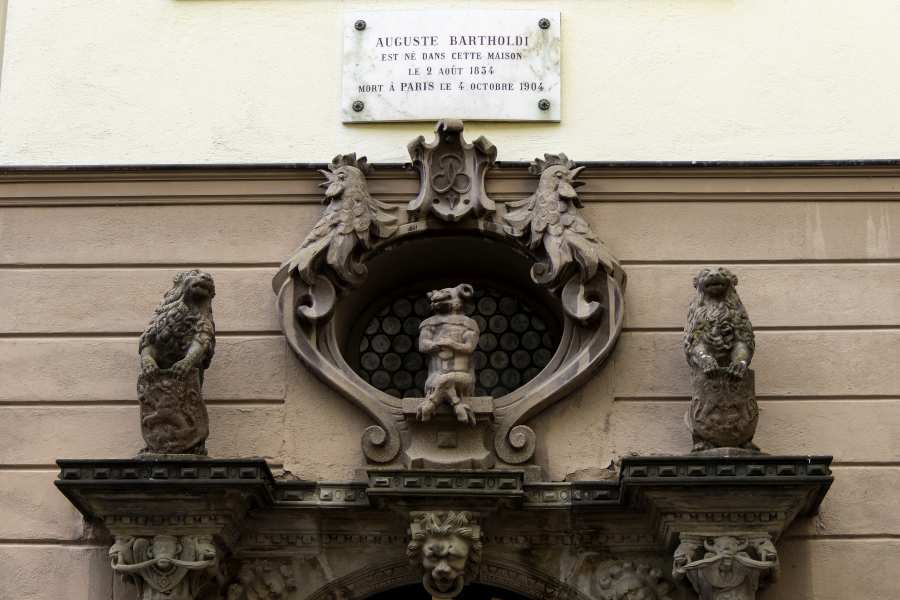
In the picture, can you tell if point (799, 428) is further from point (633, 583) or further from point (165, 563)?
point (165, 563)

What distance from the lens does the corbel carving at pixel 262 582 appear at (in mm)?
10742

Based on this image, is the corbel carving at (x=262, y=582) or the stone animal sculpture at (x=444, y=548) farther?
the corbel carving at (x=262, y=582)

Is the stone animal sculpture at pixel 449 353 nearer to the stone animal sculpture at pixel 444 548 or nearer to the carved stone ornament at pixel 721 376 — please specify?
the stone animal sculpture at pixel 444 548

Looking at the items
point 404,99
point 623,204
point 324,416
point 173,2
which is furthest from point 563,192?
point 173,2

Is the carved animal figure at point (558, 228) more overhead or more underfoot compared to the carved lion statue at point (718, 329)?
more overhead

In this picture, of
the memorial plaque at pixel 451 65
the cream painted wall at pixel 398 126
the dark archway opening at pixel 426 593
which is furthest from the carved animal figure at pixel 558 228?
the dark archway opening at pixel 426 593

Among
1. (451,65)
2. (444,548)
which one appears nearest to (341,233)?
(451,65)

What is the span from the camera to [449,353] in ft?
35.7

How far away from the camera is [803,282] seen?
11.4 metres

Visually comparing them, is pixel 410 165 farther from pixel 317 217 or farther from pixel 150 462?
pixel 150 462

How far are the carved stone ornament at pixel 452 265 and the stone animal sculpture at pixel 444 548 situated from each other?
0.38m

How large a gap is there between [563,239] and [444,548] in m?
2.11

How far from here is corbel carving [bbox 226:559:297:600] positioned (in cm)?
A: 1074

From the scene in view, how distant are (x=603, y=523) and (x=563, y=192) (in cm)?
209
